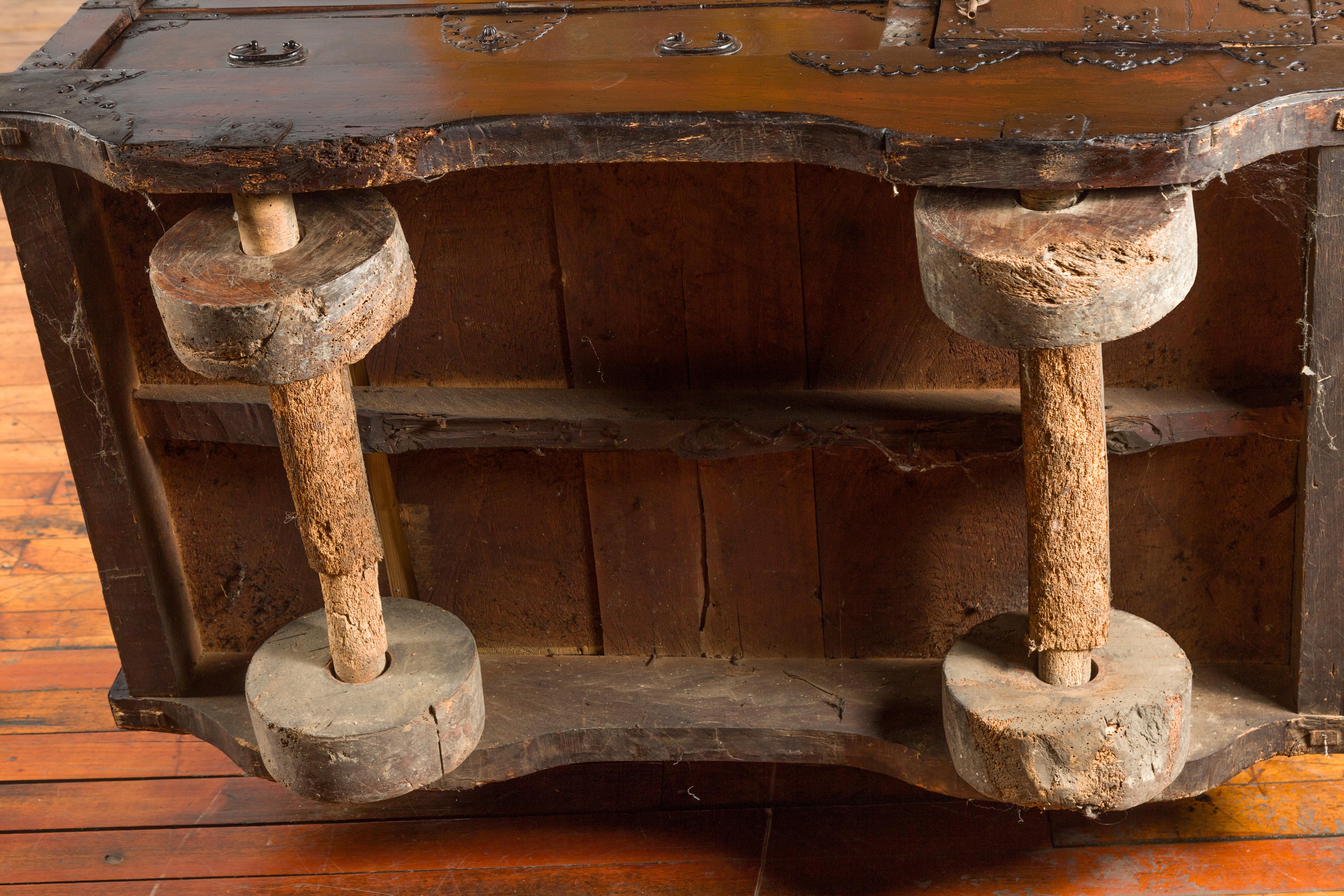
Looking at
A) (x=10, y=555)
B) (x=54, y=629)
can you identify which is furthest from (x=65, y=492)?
(x=54, y=629)

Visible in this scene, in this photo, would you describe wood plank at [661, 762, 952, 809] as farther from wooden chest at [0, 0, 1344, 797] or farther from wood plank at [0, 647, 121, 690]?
wood plank at [0, 647, 121, 690]

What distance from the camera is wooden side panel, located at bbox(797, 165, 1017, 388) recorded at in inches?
74.1

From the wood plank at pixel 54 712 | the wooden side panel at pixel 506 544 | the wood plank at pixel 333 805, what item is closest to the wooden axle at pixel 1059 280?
the wooden side panel at pixel 506 544

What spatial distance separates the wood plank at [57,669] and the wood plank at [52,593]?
0.41ft

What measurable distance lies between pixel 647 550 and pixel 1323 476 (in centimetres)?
84

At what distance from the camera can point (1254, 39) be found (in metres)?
1.63

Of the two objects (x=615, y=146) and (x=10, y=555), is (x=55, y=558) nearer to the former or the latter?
(x=10, y=555)

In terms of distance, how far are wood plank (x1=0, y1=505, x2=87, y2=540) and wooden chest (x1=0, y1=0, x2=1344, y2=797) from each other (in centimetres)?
96

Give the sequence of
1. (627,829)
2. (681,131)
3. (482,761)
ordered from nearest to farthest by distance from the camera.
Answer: (681,131), (482,761), (627,829)

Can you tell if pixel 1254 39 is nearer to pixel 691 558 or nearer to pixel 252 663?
pixel 691 558

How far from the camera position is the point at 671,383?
2.01 metres

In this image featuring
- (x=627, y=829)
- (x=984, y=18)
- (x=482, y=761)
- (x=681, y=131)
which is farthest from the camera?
(x=627, y=829)

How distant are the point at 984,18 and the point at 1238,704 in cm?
89

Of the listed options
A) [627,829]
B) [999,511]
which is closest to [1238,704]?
[999,511]
